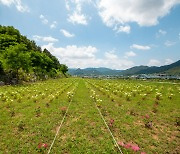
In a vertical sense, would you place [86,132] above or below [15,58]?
below

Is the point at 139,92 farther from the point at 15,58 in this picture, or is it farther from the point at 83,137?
the point at 15,58

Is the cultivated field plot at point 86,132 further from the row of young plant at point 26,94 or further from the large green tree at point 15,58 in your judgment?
the large green tree at point 15,58

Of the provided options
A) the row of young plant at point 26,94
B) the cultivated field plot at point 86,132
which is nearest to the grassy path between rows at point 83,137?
the cultivated field plot at point 86,132

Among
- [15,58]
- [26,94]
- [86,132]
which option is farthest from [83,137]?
[15,58]

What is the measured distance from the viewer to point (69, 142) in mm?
9180

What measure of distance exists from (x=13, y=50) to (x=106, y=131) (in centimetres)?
3652

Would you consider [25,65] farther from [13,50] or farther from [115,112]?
[115,112]

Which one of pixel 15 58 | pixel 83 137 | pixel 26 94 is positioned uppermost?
pixel 15 58

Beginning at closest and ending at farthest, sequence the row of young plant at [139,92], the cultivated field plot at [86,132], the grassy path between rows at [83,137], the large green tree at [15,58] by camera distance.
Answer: the grassy path between rows at [83,137]
the cultivated field plot at [86,132]
the row of young plant at [139,92]
the large green tree at [15,58]

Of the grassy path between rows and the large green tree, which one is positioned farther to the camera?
the large green tree

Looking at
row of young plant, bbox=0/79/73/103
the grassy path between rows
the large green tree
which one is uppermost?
the large green tree

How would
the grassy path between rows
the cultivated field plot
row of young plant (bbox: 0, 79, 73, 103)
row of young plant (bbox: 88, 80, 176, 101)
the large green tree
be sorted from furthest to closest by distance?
the large green tree
row of young plant (bbox: 88, 80, 176, 101)
row of young plant (bbox: 0, 79, 73, 103)
the cultivated field plot
the grassy path between rows

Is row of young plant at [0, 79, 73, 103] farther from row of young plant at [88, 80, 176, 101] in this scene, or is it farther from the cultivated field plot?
row of young plant at [88, 80, 176, 101]

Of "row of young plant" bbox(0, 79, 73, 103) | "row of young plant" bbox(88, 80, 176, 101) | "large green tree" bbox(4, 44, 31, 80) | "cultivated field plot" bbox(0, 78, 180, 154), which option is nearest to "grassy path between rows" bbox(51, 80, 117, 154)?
"cultivated field plot" bbox(0, 78, 180, 154)
